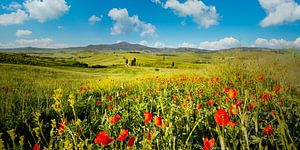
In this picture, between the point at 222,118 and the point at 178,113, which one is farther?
the point at 178,113

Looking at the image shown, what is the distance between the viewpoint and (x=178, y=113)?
12.7ft

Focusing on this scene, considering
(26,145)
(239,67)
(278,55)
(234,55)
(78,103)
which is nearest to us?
(26,145)

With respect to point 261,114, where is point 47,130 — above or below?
below

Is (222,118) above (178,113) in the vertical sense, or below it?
above

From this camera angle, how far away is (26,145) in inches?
143

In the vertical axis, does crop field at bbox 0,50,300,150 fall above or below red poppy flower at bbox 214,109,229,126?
below

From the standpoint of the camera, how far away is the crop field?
1931 mm

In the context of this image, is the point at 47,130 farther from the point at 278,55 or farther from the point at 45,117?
the point at 278,55

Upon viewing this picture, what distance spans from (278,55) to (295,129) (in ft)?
16.6

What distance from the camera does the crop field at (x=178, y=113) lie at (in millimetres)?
1931

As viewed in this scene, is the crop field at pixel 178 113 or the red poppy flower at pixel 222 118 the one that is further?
the crop field at pixel 178 113

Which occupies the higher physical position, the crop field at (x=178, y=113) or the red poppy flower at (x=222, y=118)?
the red poppy flower at (x=222, y=118)

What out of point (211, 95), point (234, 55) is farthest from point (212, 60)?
point (211, 95)

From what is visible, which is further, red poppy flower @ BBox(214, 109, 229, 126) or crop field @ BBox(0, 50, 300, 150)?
crop field @ BBox(0, 50, 300, 150)
